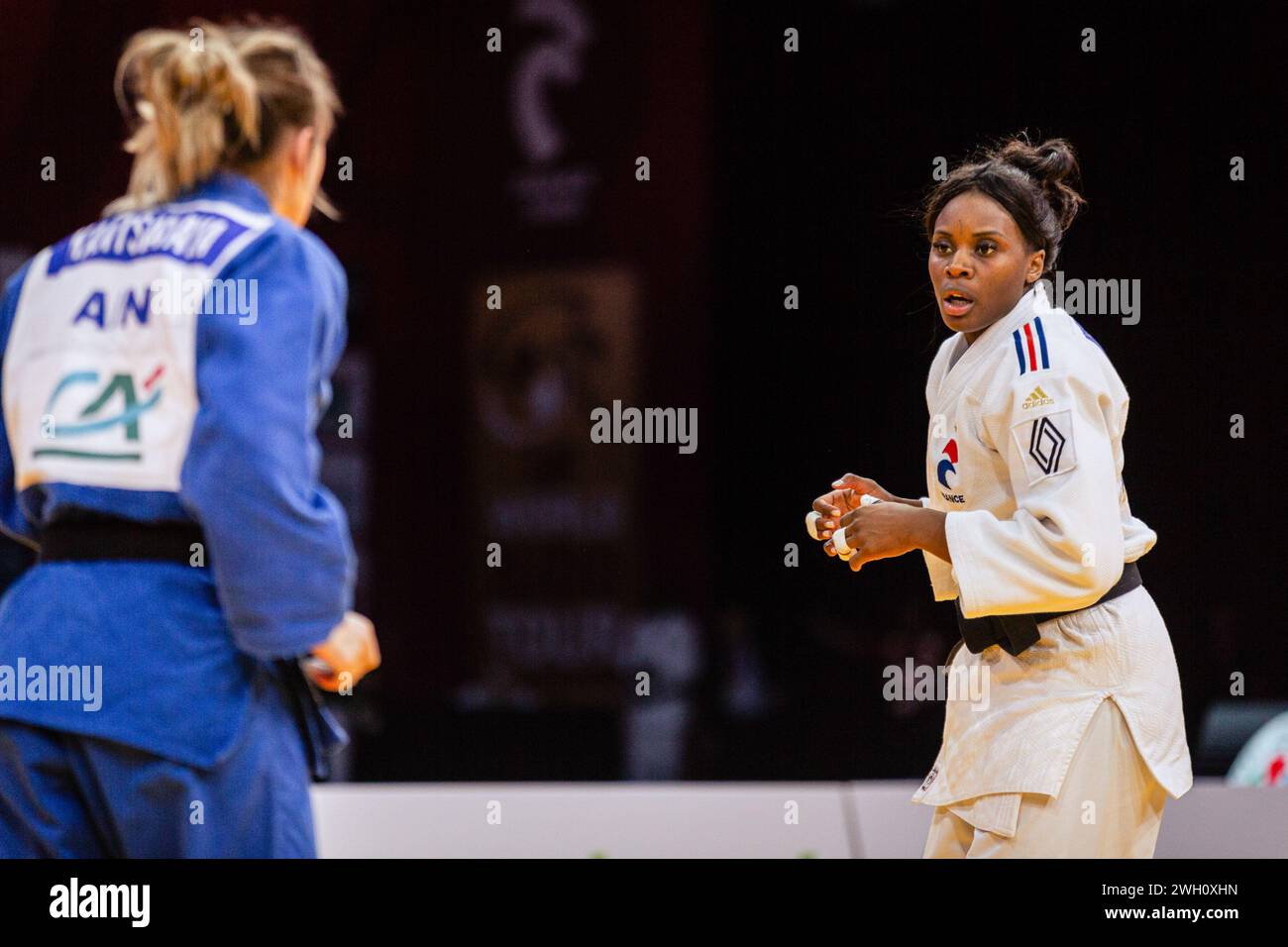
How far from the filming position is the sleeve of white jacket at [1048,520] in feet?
8.27

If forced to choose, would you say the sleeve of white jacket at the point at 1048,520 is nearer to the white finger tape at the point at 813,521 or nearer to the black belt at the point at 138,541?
the white finger tape at the point at 813,521

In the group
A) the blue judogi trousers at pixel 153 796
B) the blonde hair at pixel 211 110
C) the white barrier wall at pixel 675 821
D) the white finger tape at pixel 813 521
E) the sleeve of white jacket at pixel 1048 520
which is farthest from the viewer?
the white barrier wall at pixel 675 821

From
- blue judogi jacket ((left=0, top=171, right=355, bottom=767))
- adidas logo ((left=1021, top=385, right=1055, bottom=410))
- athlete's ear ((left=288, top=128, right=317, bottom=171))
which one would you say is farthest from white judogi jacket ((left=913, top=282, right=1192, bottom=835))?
athlete's ear ((left=288, top=128, right=317, bottom=171))

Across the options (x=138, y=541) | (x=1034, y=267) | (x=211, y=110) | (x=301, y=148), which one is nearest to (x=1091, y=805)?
(x=1034, y=267)

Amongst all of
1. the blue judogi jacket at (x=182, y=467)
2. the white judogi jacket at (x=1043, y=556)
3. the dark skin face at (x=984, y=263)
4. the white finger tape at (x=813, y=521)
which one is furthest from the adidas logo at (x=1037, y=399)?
the blue judogi jacket at (x=182, y=467)

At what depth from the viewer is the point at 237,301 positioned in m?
2.46

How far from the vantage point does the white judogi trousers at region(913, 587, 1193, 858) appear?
2590 mm

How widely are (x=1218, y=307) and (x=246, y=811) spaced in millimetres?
2786

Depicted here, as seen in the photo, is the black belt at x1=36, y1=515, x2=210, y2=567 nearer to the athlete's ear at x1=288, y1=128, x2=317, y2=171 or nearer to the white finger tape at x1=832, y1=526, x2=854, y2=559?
the athlete's ear at x1=288, y1=128, x2=317, y2=171

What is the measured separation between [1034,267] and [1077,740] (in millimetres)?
942

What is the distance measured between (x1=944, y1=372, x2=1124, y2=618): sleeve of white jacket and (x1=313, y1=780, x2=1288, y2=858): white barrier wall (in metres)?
1.17

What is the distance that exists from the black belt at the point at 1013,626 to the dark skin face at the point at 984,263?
577 mm

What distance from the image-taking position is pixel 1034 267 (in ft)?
9.27
